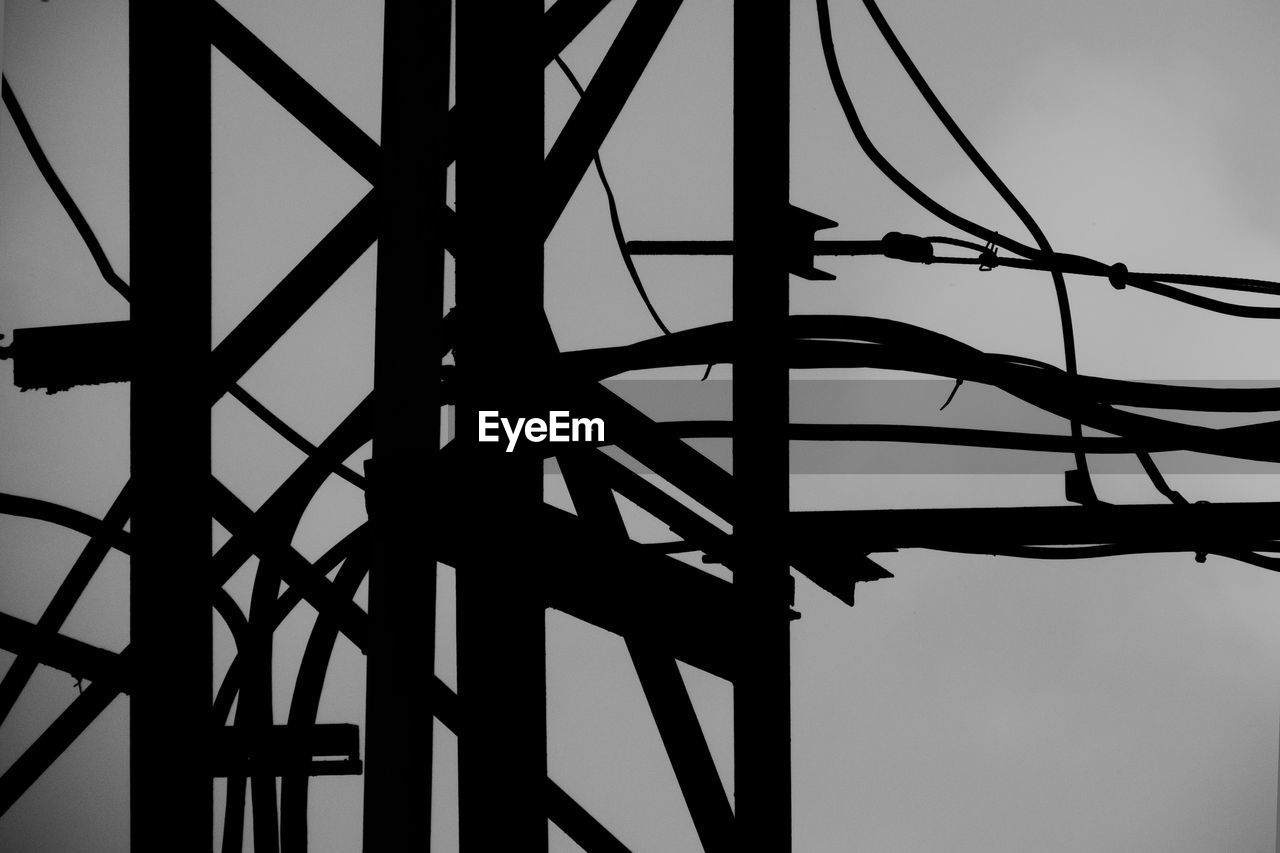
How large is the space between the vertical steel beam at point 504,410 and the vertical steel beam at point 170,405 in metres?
0.50

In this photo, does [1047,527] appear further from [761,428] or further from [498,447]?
[498,447]

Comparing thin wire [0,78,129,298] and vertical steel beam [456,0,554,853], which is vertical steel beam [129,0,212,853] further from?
thin wire [0,78,129,298]

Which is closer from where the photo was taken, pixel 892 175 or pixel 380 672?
pixel 380 672

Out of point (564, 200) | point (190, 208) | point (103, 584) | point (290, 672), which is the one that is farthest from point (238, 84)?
point (564, 200)

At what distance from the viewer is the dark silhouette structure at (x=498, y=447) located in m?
1.14

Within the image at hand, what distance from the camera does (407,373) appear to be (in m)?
1.15

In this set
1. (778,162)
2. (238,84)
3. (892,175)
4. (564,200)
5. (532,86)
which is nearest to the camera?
(778,162)

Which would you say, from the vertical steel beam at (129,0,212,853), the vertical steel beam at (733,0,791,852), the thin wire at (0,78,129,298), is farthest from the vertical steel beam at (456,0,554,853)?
the thin wire at (0,78,129,298)

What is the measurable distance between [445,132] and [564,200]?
367 millimetres

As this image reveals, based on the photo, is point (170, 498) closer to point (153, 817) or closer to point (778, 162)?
point (153, 817)

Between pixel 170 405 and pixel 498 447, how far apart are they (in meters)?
0.64

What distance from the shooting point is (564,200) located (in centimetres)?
150

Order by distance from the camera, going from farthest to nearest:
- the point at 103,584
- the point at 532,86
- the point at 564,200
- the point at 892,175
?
the point at 103,584 → the point at 892,175 → the point at 564,200 → the point at 532,86

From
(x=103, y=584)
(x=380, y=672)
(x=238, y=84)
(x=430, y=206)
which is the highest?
(x=238, y=84)
